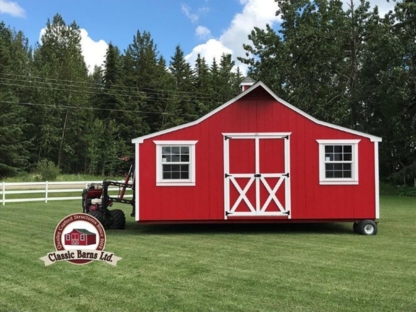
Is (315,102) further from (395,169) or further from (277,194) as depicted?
(277,194)

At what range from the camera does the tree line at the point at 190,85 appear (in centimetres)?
2719

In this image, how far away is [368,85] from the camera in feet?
92.2

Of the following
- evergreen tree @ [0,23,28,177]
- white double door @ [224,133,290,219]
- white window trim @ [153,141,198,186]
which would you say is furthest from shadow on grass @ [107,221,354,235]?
evergreen tree @ [0,23,28,177]

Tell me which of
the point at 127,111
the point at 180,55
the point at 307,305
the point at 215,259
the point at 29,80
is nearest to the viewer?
the point at 307,305

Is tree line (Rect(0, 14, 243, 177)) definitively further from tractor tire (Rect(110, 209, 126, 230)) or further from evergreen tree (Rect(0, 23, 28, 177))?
tractor tire (Rect(110, 209, 126, 230))

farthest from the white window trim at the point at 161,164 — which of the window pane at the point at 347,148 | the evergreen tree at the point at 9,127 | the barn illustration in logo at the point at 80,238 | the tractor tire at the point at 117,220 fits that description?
the evergreen tree at the point at 9,127

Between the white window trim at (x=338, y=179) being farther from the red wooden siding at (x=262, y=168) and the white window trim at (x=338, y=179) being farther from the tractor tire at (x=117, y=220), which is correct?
the tractor tire at (x=117, y=220)

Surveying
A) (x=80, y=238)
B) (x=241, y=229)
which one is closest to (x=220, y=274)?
(x=80, y=238)

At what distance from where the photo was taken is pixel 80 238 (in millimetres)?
4504

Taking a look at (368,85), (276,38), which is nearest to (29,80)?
(276,38)

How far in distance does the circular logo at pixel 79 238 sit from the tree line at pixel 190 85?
2374cm

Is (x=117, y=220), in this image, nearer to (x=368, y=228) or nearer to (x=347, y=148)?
(x=347, y=148)

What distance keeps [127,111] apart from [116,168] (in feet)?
18.9

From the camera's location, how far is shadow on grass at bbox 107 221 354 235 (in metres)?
11.4
